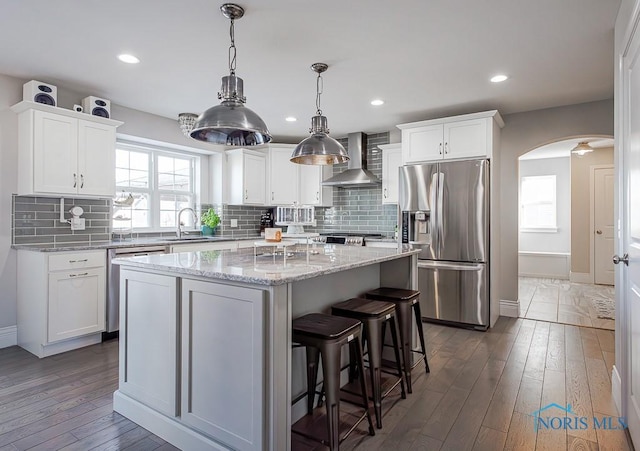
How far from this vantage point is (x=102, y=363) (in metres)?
2.97

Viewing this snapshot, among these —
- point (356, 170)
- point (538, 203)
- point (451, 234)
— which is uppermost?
A: point (356, 170)

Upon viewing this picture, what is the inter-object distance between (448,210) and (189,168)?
363 centimetres

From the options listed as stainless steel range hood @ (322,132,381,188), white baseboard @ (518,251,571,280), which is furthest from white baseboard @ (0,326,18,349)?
white baseboard @ (518,251,571,280)

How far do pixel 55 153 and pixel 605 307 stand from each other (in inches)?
259

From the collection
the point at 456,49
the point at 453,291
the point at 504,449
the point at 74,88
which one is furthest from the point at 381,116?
the point at 504,449

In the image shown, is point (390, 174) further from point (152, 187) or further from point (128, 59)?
point (128, 59)

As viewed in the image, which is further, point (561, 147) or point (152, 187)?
point (561, 147)

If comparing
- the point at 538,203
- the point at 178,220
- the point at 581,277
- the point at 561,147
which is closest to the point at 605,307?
the point at 581,277

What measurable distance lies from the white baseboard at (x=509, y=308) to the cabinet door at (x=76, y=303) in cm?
441

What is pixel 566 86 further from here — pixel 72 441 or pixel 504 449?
pixel 72 441

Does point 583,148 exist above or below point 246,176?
above

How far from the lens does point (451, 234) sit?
4078mm

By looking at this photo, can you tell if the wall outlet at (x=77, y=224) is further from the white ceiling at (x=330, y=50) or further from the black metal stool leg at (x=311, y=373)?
the black metal stool leg at (x=311, y=373)

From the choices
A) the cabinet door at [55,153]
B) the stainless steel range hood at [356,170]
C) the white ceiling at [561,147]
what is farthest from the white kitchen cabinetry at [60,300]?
the white ceiling at [561,147]
